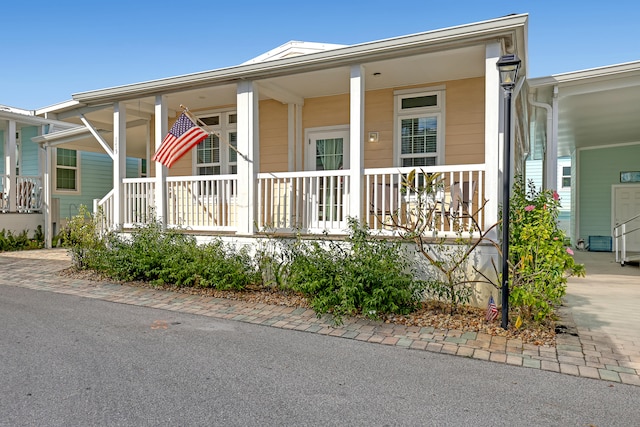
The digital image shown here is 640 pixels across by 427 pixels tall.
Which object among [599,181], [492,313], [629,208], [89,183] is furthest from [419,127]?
[89,183]

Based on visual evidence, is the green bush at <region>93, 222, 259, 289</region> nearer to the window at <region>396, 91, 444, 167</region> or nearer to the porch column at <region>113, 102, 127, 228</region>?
the porch column at <region>113, 102, 127, 228</region>

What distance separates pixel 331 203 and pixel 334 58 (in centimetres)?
205

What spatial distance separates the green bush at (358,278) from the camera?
16.2 ft

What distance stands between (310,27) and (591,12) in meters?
7.73

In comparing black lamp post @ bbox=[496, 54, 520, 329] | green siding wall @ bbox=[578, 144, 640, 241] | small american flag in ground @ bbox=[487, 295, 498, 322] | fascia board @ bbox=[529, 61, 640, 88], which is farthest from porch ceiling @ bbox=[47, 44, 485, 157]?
green siding wall @ bbox=[578, 144, 640, 241]

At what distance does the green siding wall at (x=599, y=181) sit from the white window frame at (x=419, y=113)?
318 inches

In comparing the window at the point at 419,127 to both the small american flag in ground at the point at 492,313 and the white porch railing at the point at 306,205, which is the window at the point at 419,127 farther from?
the small american flag in ground at the point at 492,313

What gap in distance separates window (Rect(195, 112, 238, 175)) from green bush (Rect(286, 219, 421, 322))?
392 centimetres

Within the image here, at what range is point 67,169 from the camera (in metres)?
14.1

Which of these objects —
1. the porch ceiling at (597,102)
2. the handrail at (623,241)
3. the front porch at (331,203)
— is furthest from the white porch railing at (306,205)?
the handrail at (623,241)

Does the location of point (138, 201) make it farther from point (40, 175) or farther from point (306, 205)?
point (40, 175)

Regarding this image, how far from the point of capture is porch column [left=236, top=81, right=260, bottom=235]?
6.88 metres

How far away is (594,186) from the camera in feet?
41.6

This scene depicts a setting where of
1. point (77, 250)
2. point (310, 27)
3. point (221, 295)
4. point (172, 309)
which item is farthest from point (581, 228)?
point (77, 250)
